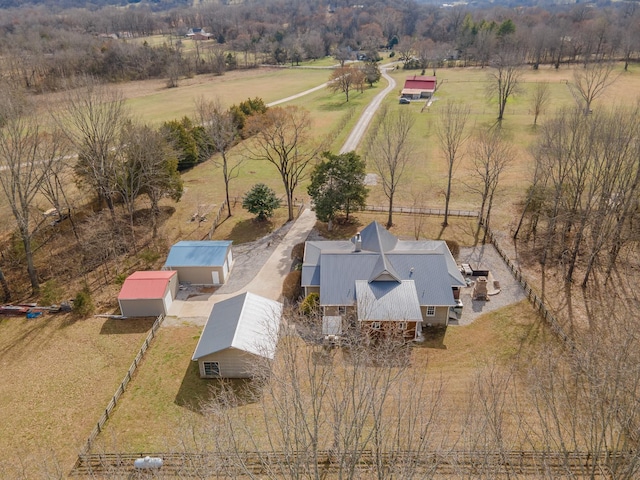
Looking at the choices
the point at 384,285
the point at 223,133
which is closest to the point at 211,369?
the point at 384,285

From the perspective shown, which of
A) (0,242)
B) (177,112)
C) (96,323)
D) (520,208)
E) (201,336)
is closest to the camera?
(201,336)

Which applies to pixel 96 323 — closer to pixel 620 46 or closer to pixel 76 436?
pixel 76 436

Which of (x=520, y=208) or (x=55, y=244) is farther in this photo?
(x=520, y=208)

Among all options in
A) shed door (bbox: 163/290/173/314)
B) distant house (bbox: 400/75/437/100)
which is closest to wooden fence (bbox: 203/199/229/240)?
shed door (bbox: 163/290/173/314)

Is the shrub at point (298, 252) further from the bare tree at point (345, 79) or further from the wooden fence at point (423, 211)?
the bare tree at point (345, 79)

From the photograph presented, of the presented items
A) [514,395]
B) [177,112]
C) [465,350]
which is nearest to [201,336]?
A: [465,350]

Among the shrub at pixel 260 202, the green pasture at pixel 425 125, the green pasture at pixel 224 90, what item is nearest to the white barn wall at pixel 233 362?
the shrub at pixel 260 202
